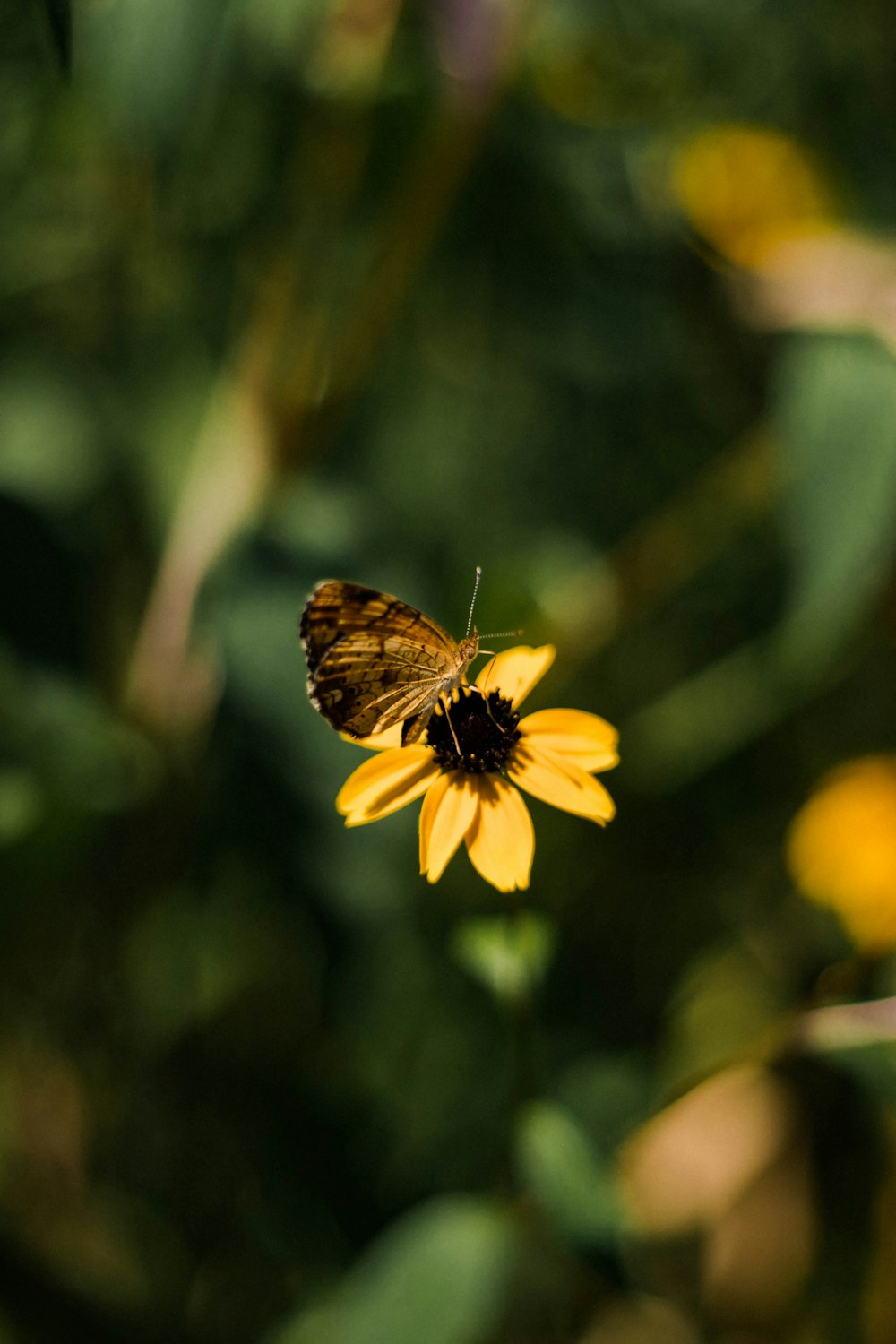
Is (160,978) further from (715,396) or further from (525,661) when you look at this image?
(715,396)

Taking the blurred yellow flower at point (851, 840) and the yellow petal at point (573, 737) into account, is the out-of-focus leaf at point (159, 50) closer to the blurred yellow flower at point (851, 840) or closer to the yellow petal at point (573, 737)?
the yellow petal at point (573, 737)

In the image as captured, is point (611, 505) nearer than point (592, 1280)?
No

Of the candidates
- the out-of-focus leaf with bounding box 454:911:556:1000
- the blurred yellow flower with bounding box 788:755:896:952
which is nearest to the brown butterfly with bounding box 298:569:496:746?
the out-of-focus leaf with bounding box 454:911:556:1000

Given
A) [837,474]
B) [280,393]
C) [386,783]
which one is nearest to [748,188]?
[280,393]

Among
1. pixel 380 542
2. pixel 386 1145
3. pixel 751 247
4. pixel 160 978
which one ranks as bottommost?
pixel 386 1145

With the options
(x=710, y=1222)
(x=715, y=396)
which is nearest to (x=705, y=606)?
(x=715, y=396)

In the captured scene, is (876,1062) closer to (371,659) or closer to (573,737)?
(573,737)
